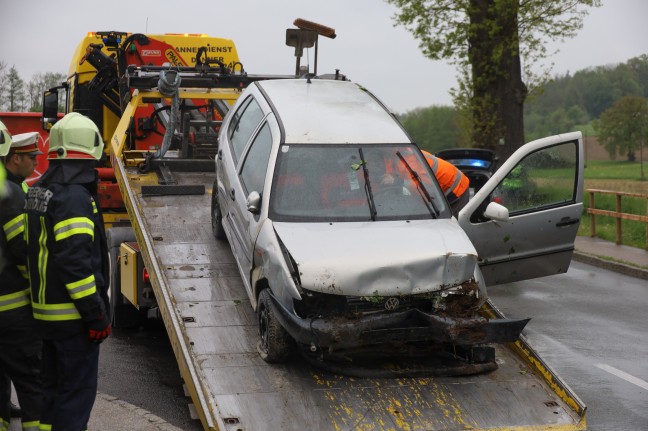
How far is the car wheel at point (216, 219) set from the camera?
30.0ft

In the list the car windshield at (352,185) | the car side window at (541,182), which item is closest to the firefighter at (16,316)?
the car windshield at (352,185)

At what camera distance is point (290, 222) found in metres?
7.26

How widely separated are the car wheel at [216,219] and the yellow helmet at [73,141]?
3.09 metres

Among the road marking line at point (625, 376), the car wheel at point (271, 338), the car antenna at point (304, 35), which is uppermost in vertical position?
the car antenna at point (304, 35)

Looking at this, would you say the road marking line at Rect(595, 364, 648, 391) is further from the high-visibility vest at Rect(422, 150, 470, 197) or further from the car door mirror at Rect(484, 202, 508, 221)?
the high-visibility vest at Rect(422, 150, 470, 197)

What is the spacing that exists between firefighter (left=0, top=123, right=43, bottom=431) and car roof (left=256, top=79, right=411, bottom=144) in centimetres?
227

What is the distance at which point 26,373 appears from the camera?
6402 millimetres

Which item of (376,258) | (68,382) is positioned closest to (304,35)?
(376,258)

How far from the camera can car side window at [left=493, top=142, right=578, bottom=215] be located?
30.6 ft

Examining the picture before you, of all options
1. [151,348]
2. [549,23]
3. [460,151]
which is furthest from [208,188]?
[549,23]

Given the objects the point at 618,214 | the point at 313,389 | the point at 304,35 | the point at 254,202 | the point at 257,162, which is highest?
the point at 304,35

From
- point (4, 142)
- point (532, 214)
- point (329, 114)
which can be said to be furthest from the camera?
point (532, 214)

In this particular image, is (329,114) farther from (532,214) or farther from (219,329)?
(532,214)

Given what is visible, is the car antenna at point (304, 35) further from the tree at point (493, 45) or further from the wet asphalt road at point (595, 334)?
the tree at point (493, 45)
